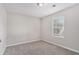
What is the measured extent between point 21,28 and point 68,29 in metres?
1.91

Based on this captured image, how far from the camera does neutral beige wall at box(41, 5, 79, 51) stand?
6.88 ft

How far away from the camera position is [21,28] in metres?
2.40

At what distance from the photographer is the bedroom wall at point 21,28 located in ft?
7.20

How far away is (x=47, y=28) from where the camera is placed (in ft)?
6.72

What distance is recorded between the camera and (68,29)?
8.56ft

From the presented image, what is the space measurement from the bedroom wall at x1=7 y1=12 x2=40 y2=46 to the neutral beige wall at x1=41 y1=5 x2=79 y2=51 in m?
0.29

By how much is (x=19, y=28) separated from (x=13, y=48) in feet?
2.68

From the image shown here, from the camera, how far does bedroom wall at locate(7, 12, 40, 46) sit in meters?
2.20

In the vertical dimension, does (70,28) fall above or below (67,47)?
above

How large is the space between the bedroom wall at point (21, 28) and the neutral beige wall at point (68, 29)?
0.29 m

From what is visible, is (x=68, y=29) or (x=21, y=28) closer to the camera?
(x=21, y=28)

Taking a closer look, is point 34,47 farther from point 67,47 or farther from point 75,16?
point 75,16
